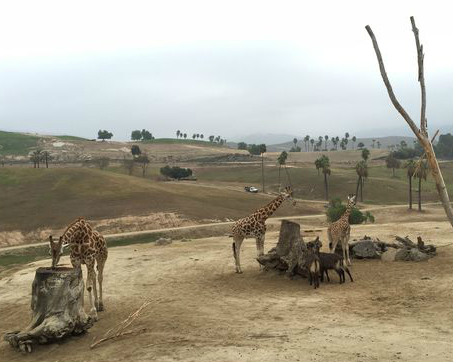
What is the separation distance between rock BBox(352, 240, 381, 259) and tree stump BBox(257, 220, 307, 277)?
16.1 feet

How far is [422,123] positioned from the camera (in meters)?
8.45

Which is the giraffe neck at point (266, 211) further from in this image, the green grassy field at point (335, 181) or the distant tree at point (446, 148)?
the distant tree at point (446, 148)

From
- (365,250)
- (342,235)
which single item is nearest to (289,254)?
(342,235)

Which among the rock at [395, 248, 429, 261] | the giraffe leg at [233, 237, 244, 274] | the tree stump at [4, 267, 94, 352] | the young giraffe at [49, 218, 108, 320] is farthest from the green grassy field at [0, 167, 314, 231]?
the tree stump at [4, 267, 94, 352]

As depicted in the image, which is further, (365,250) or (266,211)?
(365,250)

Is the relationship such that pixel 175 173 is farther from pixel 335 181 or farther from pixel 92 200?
pixel 92 200

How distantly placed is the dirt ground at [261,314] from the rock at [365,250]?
3.49 feet

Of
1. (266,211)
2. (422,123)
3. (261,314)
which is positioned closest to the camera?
(422,123)

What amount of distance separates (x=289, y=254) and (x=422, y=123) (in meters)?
14.7

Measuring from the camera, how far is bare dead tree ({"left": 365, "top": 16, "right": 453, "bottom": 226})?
7.89 meters

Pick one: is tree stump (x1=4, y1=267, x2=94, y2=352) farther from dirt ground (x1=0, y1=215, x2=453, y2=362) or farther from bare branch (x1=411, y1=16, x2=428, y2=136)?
bare branch (x1=411, y1=16, x2=428, y2=136)

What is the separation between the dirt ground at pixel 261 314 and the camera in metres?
Answer: 12.1

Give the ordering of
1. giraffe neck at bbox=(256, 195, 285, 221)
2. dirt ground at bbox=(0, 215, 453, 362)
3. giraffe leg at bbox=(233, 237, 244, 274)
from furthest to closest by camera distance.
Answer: giraffe neck at bbox=(256, 195, 285, 221) < giraffe leg at bbox=(233, 237, 244, 274) < dirt ground at bbox=(0, 215, 453, 362)

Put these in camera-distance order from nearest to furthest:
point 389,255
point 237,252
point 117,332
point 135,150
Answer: point 117,332 → point 237,252 → point 389,255 → point 135,150
